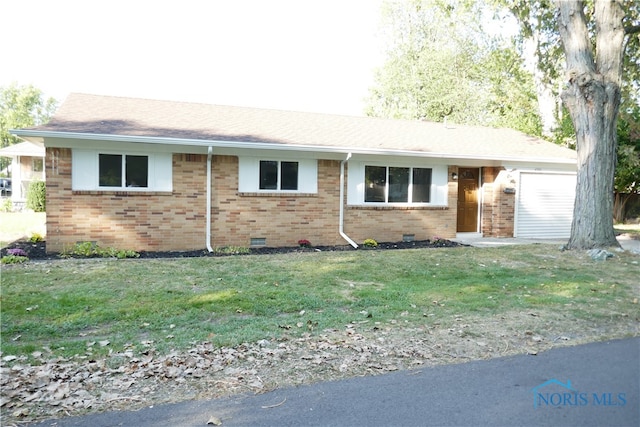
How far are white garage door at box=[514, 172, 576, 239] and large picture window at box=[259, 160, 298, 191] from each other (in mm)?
7863

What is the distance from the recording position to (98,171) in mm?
11516

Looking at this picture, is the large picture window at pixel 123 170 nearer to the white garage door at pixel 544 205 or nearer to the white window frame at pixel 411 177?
the white window frame at pixel 411 177

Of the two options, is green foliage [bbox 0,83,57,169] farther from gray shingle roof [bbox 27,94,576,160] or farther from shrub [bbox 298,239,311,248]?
shrub [bbox 298,239,311,248]

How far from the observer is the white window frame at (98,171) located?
37.1 feet

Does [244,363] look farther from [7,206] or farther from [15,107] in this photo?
[15,107]

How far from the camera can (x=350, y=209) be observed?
549 inches

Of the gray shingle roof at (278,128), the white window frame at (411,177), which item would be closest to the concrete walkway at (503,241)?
the white window frame at (411,177)

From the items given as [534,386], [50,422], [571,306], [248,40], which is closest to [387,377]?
[534,386]

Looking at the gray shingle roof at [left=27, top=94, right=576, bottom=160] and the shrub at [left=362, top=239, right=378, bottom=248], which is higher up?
the gray shingle roof at [left=27, top=94, right=576, bottom=160]

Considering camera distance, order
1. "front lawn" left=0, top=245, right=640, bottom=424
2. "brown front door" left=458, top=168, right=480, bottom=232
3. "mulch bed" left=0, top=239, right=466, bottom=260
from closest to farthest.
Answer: "front lawn" left=0, top=245, right=640, bottom=424, "mulch bed" left=0, top=239, right=466, bottom=260, "brown front door" left=458, top=168, right=480, bottom=232

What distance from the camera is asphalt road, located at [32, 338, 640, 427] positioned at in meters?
3.38

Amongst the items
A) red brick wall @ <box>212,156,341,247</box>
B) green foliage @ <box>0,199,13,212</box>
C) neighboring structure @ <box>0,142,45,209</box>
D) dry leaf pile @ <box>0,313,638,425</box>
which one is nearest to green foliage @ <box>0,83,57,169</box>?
neighboring structure @ <box>0,142,45,209</box>

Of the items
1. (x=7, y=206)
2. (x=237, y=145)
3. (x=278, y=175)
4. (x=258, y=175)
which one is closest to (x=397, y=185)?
(x=278, y=175)

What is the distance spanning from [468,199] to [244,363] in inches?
518
